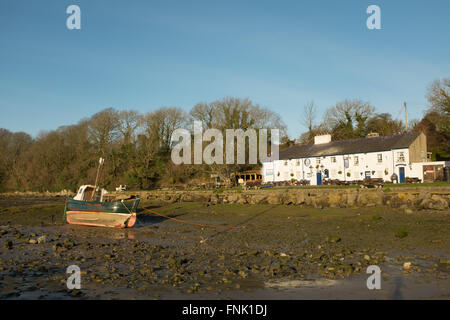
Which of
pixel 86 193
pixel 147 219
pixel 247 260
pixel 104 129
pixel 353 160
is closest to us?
pixel 247 260

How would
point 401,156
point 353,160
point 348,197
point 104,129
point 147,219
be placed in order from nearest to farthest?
1. point 348,197
2. point 147,219
3. point 401,156
4. point 353,160
5. point 104,129

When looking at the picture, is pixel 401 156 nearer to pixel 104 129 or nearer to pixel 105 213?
pixel 105 213

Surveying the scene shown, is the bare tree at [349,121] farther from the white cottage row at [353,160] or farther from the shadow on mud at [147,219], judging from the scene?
the shadow on mud at [147,219]

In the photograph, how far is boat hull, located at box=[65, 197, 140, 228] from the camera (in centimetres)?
2405

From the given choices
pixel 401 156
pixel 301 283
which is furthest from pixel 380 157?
pixel 301 283

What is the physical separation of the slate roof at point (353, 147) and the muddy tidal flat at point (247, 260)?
23.2 metres

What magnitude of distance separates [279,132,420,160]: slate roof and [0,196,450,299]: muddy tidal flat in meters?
23.2

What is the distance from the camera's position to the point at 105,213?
24.3 metres

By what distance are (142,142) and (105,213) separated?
123 feet

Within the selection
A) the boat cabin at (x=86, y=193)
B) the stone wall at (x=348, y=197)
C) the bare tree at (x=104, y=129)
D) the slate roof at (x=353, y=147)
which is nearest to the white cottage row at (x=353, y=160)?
the slate roof at (x=353, y=147)

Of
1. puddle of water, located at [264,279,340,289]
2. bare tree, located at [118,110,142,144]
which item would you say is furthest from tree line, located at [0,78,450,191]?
puddle of water, located at [264,279,340,289]

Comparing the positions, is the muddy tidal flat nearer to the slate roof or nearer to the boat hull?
the boat hull

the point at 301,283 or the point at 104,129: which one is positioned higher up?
the point at 104,129
